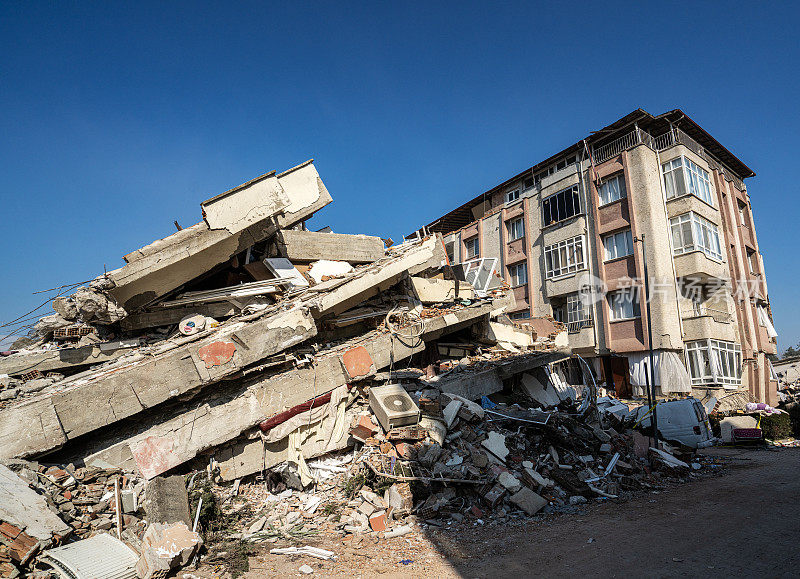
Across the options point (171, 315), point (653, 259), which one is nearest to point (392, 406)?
point (171, 315)

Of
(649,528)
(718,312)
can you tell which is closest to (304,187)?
(649,528)

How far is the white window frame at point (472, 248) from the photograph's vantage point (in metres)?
26.6

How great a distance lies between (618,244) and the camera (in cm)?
1930

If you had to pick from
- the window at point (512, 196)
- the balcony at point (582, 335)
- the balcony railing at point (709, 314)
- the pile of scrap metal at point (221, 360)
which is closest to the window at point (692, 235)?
the balcony railing at point (709, 314)

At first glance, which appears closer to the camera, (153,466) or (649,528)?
(649,528)

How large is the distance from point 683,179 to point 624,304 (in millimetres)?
5645

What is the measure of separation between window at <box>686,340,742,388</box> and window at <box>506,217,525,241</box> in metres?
9.63

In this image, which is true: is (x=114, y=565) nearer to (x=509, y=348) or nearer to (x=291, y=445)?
(x=291, y=445)

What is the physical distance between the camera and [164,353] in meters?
7.02

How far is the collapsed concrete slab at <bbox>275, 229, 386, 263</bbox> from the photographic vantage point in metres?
9.70

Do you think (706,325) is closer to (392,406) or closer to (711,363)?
(711,363)

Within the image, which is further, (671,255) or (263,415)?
(671,255)

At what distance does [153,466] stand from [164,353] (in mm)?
1681

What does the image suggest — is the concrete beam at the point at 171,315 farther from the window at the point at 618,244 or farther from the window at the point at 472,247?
the window at the point at 472,247
